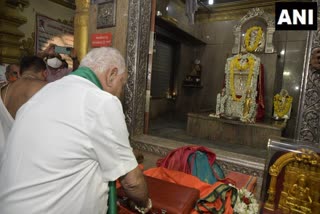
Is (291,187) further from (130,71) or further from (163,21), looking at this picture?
(163,21)

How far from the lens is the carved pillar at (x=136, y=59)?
133 inches

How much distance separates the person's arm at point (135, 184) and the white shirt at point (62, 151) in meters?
0.08

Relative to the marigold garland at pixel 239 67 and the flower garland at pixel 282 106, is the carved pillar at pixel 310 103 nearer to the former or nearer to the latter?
the marigold garland at pixel 239 67

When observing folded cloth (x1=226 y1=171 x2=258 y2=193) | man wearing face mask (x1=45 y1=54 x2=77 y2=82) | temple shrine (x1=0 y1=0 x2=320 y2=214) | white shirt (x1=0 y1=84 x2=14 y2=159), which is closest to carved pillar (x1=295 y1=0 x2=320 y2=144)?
temple shrine (x1=0 y1=0 x2=320 y2=214)

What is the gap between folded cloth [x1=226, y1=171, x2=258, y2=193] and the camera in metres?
2.24

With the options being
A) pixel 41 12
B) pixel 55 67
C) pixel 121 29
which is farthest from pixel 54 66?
pixel 41 12

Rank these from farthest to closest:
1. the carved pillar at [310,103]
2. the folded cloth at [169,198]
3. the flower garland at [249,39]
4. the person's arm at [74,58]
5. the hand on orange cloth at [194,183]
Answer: the flower garland at [249,39] → the person's arm at [74,58] → the carved pillar at [310,103] → the hand on orange cloth at [194,183] → the folded cloth at [169,198]

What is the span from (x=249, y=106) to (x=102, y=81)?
12.0ft

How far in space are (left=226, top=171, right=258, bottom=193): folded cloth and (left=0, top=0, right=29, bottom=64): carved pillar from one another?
535 centimetres

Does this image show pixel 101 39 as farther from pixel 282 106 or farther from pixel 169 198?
pixel 282 106

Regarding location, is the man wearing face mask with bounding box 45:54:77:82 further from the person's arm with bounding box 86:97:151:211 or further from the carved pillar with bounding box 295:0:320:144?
the carved pillar with bounding box 295:0:320:144

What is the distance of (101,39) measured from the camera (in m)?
3.68

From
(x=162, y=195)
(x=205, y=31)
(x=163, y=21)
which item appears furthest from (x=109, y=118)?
(x=205, y=31)

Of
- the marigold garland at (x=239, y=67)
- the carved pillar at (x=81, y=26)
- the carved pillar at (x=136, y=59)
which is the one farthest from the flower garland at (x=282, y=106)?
the carved pillar at (x=81, y=26)
